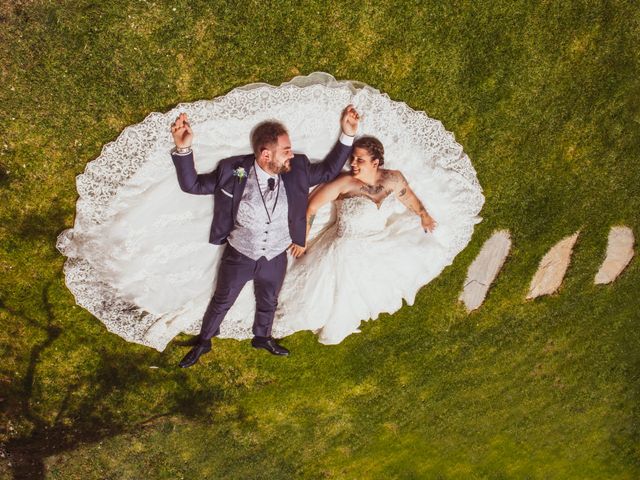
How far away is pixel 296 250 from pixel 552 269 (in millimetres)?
3398

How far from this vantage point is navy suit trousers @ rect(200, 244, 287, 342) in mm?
4543

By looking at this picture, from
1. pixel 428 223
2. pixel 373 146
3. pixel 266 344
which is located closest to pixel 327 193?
pixel 373 146

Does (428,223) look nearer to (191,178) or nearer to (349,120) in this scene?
(349,120)

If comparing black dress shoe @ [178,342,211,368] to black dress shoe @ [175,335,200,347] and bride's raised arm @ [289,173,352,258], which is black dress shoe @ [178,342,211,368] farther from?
bride's raised arm @ [289,173,352,258]

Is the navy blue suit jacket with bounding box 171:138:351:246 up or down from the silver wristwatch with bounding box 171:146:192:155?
down

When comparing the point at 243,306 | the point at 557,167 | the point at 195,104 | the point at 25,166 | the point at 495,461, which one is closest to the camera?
the point at 195,104

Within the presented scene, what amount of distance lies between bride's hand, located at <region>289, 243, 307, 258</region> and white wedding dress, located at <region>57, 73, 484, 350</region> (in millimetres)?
76

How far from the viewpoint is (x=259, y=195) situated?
13.9ft

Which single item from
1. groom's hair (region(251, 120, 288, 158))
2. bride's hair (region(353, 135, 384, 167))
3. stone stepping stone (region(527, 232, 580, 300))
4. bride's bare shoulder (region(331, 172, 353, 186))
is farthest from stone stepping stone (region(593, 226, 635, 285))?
groom's hair (region(251, 120, 288, 158))

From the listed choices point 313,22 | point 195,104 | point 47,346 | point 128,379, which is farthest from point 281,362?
point 313,22

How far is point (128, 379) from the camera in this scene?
18.3ft

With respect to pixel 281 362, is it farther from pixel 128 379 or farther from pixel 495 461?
pixel 495 461

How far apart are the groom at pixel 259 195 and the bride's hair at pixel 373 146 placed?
0.10 m

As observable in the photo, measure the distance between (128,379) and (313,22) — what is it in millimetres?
4476
